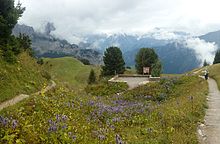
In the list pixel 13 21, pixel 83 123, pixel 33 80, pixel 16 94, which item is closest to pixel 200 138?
pixel 83 123

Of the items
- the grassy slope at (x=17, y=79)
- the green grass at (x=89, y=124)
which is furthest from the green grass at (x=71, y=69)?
the green grass at (x=89, y=124)

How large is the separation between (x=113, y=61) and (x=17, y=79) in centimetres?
7219

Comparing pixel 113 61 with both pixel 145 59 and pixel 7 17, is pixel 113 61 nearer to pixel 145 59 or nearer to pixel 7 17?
pixel 145 59

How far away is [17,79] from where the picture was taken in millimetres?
20391

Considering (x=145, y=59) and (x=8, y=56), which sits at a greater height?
(x=8, y=56)

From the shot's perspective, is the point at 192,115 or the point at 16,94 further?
the point at 16,94

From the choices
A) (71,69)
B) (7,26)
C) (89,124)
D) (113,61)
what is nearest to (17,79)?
(7,26)

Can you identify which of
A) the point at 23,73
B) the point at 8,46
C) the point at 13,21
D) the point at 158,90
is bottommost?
the point at 158,90

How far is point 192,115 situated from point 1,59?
1255 centimetres

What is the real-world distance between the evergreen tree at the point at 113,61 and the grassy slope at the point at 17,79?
67096 millimetres

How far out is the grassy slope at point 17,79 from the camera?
17.6 meters

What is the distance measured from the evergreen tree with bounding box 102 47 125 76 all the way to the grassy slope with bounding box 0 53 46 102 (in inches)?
2642

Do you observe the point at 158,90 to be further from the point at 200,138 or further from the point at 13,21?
the point at 200,138

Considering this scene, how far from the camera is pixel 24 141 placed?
8.06m
